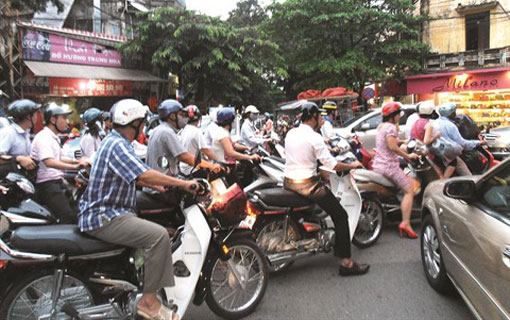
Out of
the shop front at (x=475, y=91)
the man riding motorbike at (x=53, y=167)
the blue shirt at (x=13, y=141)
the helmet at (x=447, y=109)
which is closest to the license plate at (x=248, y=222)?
the man riding motorbike at (x=53, y=167)

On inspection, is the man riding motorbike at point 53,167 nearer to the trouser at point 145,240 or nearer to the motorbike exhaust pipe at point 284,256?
the trouser at point 145,240

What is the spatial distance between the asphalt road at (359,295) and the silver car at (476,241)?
245mm

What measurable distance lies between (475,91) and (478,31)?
297 cm

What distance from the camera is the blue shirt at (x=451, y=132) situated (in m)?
5.66

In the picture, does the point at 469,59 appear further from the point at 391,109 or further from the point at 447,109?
the point at 391,109

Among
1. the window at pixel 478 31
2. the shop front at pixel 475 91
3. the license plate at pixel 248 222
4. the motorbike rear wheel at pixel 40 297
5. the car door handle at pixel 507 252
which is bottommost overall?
the motorbike rear wheel at pixel 40 297

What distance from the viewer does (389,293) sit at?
3.71m

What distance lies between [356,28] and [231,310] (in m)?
18.6

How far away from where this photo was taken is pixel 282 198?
3934mm

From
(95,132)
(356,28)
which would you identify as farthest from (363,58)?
(95,132)

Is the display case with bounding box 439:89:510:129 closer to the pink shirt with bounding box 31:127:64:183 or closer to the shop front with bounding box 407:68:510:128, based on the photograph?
the shop front with bounding box 407:68:510:128

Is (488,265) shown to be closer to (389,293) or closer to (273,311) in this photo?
(389,293)

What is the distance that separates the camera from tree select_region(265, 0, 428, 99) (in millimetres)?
19219

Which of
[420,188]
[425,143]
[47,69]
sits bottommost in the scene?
[420,188]
